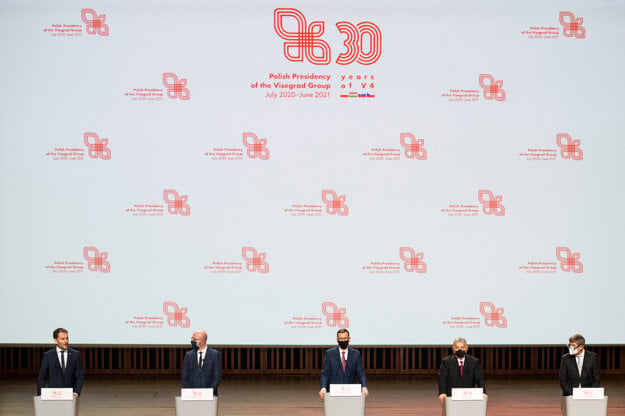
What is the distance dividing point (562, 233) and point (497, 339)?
1.36m

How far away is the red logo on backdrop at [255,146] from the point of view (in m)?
8.88

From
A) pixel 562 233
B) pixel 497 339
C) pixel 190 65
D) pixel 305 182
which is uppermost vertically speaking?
pixel 190 65

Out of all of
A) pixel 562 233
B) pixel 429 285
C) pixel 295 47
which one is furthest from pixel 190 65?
pixel 562 233

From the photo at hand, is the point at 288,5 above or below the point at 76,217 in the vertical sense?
above

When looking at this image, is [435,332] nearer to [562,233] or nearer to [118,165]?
[562,233]

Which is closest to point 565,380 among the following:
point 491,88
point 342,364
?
point 342,364

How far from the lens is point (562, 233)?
354 inches

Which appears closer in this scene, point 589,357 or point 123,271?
point 589,357

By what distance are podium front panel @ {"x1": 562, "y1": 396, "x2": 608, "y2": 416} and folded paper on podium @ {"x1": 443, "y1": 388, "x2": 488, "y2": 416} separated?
678 millimetres

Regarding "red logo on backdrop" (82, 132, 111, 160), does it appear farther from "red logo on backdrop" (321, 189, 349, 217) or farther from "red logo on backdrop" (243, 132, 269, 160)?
"red logo on backdrop" (321, 189, 349, 217)

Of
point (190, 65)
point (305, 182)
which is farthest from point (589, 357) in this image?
point (190, 65)

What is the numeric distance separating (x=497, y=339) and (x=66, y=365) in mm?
4597

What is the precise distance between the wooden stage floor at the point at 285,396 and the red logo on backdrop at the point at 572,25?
3895 millimetres

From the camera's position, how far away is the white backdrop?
29.1ft
